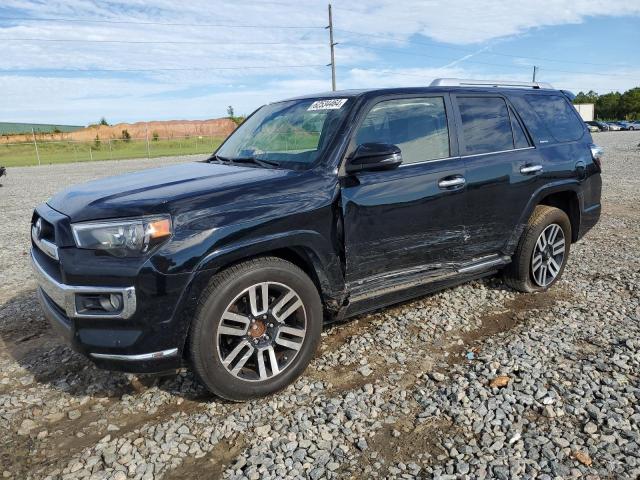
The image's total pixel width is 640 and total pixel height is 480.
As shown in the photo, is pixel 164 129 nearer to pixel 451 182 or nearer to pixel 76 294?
pixel 451 182

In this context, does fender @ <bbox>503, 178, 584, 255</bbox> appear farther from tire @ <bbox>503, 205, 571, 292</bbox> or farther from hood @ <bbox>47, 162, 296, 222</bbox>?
hood @ <bbox>47, 162, 296, 222</bbox>

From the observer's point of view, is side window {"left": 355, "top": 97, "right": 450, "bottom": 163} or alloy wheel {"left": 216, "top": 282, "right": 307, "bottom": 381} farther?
side window {"left": 355, "top": 97, "right": 450, "bottom": 163}

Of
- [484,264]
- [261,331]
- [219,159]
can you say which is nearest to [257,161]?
[219,159]

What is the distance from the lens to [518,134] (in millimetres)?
4531

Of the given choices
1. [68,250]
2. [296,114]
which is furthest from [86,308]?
[296,114]

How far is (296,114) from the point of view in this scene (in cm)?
406

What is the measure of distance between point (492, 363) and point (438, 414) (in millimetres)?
781

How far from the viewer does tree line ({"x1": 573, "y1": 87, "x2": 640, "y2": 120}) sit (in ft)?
259

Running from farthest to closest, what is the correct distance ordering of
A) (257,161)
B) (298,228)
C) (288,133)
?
(288,133)
(257,161)
(298,228)

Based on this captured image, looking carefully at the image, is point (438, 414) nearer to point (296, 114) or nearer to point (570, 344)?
point (570, 344)

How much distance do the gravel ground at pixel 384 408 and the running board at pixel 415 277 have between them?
456 millimetres

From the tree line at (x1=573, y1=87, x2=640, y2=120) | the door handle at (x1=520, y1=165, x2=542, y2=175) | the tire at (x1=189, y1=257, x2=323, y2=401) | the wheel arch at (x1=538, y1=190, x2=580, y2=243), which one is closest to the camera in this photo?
the tire at (x1=189, y1=257, x2=323, y2=401)

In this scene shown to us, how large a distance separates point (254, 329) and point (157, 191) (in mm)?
1026

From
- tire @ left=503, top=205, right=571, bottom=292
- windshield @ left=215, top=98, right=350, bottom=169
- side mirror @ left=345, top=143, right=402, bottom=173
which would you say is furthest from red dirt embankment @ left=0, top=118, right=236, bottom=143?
side mirror @ left=345, top=143, right=402, bottom=173
